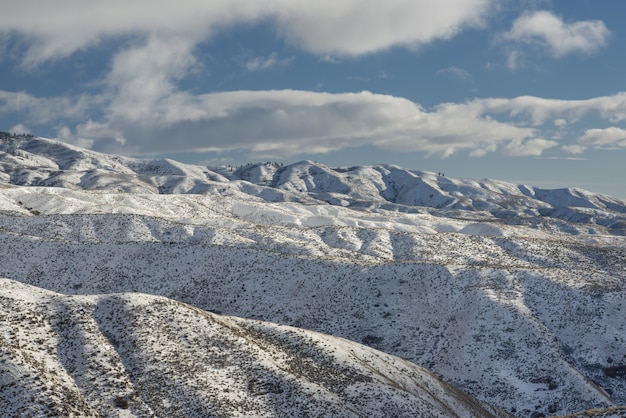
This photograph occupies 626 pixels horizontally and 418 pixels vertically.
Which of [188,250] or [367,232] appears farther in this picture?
[367,232]

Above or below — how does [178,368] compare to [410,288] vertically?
above

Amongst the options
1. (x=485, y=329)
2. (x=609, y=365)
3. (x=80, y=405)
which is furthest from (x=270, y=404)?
(x=609, y=365)

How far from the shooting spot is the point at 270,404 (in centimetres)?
3062

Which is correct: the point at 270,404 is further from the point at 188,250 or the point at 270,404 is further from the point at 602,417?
the point at 188,250

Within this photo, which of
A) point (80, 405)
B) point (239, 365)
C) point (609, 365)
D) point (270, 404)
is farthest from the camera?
point (609, 365)

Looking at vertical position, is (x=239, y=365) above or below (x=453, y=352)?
above

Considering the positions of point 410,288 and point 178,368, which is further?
point 410,288

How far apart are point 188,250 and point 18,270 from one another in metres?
20.9

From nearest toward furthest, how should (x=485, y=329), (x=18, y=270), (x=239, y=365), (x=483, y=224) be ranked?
(x=239, y=365) < (x=485, y=329) < (x=18, y=270) < (x=483, y=224)

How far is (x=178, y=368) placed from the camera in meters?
32.8

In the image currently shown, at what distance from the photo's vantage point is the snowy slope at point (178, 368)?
28.9 meters

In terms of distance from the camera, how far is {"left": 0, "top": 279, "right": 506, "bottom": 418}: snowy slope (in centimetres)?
2889

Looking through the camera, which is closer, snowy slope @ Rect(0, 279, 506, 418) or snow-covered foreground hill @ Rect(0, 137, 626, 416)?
snowy slope @ Rect(0, 279, 506, 418)

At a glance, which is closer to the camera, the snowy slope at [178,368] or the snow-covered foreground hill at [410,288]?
the snowy slope at [178,368]
